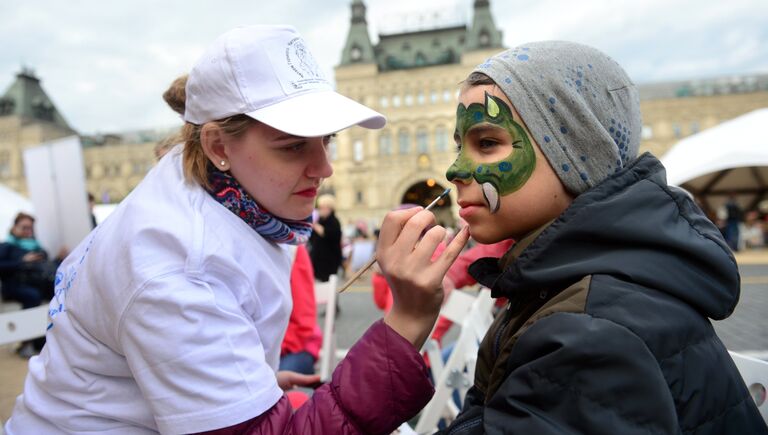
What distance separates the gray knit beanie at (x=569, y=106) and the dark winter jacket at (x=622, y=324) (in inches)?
3.2

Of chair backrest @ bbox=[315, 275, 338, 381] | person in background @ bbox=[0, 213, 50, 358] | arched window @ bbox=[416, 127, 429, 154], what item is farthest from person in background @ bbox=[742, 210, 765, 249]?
arched window @ bbox=[416, 127, 429, 154]

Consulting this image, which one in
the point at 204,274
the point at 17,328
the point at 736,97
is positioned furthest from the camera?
the point at 736,97

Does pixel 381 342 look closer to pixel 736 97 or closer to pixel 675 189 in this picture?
pixel 675 189

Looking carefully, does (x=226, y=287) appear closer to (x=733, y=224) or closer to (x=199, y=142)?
(x=199, y=142)

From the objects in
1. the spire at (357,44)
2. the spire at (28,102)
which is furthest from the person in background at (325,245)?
the spire at (28,102)

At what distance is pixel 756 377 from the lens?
1.36 meters

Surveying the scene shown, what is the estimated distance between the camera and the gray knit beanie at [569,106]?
1.22m

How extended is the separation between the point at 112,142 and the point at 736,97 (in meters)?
55.1

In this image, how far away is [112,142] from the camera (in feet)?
169

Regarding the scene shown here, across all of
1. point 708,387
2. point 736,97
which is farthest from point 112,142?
point 708,387

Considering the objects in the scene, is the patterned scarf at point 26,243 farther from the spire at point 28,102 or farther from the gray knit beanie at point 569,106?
the spire at point 28,102

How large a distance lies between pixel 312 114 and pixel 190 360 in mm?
691

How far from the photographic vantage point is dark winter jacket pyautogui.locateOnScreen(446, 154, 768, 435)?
3.00 ft

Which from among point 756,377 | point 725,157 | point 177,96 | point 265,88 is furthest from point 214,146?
point 725,157
